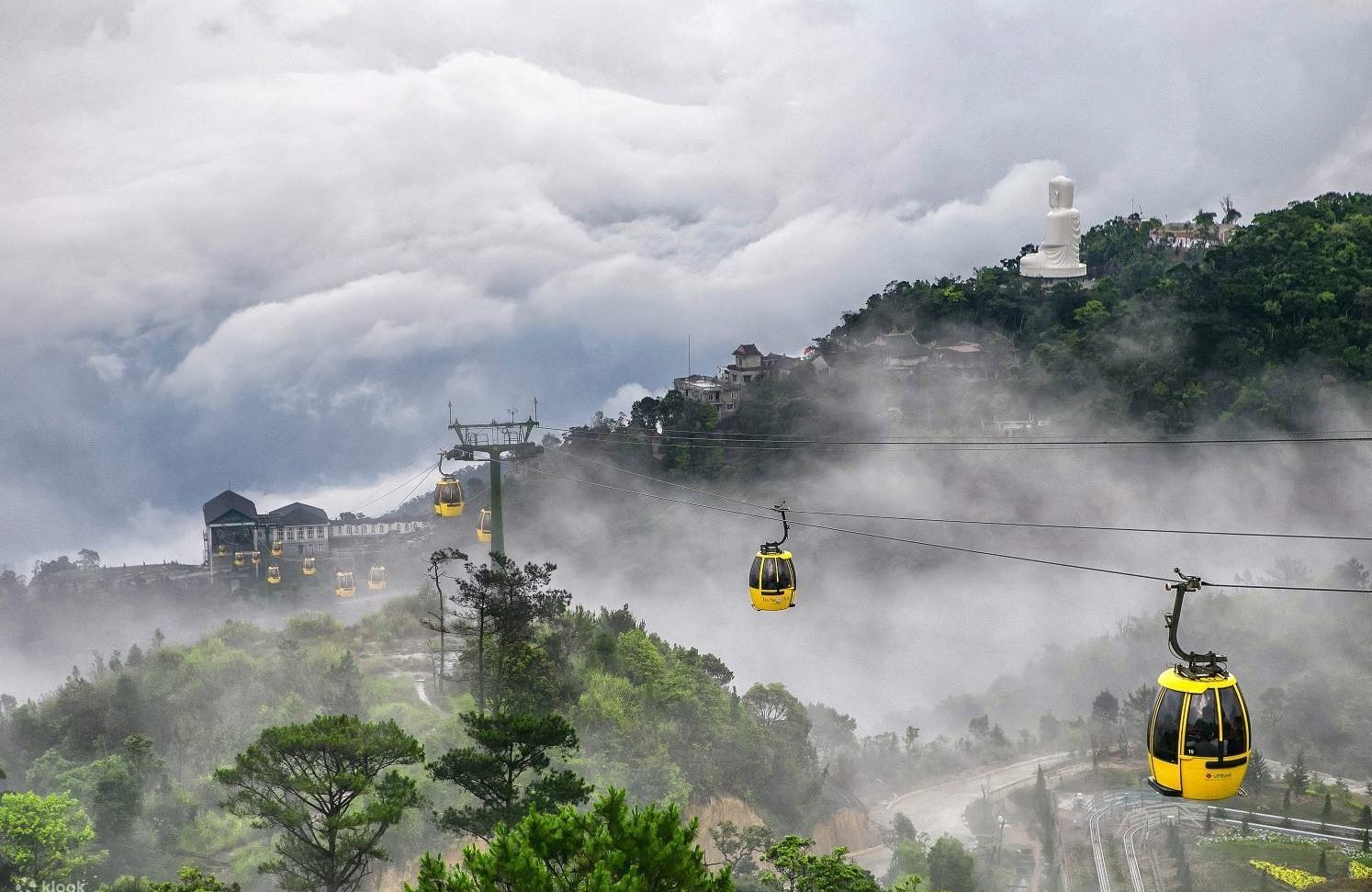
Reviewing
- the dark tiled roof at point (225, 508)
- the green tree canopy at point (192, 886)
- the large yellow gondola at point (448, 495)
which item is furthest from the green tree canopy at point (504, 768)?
the dark tiled roof at point (225, 508)

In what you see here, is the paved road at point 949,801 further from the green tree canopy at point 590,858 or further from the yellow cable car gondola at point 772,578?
the green tree canopy at point 590,858

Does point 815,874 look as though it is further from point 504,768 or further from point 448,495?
point 448,495

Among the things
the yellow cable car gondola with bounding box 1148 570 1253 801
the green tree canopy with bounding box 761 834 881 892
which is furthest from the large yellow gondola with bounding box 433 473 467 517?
the yellow cable car gondola with bounding box 1148 570 1253 801

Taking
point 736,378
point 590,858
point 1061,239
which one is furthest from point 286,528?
point 590,858

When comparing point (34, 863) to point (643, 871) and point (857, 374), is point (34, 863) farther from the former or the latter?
point (857, 374)

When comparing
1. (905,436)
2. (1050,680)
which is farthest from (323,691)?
(905,436)

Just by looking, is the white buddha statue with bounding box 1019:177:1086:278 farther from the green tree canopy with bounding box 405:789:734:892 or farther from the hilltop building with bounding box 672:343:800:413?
the green tree canopy with bounding box 405:789:734:892
